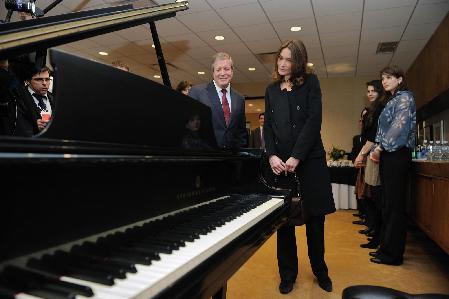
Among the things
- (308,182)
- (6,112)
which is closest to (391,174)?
(308,182)

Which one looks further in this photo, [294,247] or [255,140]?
[255,140]

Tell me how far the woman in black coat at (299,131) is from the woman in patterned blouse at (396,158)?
0.87m

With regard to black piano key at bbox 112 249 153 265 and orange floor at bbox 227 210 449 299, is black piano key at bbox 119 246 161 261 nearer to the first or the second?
black piano key at bbox 112 249 153 265

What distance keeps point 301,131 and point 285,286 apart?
3.57ft

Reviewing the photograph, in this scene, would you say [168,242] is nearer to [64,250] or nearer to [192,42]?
[64,250]

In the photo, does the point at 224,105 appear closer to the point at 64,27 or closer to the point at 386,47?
the point at 64,27

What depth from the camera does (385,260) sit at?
3.11 metres

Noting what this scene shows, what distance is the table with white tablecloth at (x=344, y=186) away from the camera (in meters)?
6.41

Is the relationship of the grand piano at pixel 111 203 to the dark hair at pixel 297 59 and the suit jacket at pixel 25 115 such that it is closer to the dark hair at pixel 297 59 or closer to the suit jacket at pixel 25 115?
the suit jacket at pixel 25 115

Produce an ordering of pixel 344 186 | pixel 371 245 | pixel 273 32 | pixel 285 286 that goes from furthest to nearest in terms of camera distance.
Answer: pixel 344 186, pixel 273 32, pixel 371 245, pixel 285 286

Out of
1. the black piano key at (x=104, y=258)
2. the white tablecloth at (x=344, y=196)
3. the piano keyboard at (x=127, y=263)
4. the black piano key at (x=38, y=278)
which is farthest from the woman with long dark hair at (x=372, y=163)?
the black piano key at (x=38, y=278)

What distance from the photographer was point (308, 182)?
2.30 meters

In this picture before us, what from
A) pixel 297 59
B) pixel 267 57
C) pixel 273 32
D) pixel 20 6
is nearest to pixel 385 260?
pixel 297 59

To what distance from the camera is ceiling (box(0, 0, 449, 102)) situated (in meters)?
5.04
